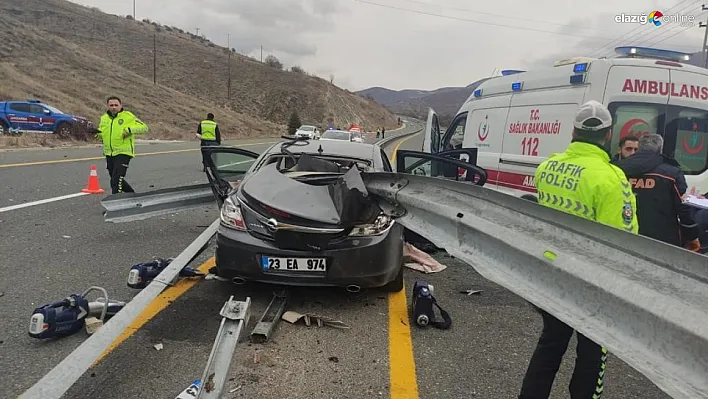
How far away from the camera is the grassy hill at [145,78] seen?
39969 millimetres

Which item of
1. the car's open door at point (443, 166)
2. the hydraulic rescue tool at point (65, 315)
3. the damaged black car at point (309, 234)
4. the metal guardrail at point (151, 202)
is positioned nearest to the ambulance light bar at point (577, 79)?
the car's open door at point (443, 166)

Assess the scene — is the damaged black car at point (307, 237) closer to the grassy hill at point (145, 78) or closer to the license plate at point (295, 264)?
the license plate at point (295, 264)

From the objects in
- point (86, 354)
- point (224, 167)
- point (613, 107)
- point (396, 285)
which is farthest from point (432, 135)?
point (86, 354)

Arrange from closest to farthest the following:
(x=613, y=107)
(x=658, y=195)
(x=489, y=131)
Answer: (x=658, y=195), (x=613, y=107), (x=489, y=131)

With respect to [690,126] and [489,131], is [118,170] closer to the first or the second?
[489,131]

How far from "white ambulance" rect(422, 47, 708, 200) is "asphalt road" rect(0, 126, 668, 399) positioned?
6.31ft

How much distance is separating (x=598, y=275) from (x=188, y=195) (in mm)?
5092

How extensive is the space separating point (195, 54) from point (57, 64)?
39120 millimetres

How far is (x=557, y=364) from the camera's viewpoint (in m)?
2.57

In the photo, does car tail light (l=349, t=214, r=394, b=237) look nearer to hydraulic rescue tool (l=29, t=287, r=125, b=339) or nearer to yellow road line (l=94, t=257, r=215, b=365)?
yellow road line (l=94, t=257, r=215, b=365)

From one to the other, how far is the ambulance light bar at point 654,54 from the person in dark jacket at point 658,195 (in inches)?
122

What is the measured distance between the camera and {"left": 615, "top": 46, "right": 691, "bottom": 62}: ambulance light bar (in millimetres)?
6273

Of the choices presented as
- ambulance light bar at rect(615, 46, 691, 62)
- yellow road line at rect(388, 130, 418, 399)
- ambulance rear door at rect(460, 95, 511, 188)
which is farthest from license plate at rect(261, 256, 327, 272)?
ambulance light bar at rect(615, 46, 691, 62)

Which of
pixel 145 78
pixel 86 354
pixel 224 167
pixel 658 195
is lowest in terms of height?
pixel 86 354
